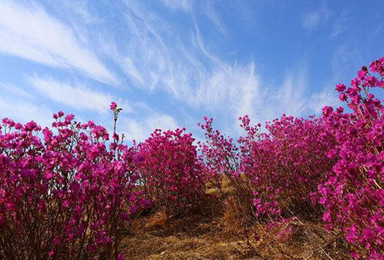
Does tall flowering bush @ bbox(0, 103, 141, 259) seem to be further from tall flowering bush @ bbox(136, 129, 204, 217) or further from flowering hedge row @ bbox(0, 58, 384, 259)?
tall flowering bush @ bbox(136, 129, 204, 217)

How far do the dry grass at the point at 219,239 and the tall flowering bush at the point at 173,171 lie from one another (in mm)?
342

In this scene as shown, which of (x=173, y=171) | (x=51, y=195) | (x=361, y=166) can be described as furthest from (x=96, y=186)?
(x=173, y=171)

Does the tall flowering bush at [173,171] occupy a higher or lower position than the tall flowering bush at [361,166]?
higher

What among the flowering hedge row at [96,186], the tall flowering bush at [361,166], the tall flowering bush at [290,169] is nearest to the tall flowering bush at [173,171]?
the tall flowering bush at [290,169]

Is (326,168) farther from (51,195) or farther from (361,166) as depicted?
(51,195)

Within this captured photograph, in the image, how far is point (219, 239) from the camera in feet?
19.4

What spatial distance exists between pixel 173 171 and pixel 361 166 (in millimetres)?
5021

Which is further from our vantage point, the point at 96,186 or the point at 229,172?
the point at 229,172

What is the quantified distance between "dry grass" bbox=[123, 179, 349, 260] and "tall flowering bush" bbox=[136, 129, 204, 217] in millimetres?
342

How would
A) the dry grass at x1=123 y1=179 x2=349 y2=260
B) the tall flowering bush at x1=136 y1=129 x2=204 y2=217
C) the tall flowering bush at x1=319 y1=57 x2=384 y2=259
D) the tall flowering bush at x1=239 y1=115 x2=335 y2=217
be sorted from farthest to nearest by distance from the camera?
the tall flowering bush at x1=136 y1=129 x2=204 y2=217
the tall flowering bush at x1=239 y1=115 x2=335 y2=217
the dry grass at x1=123 y1=179 x2=349 y2=260
the tall flowering bush at x1=319 y1=57 x2=384 y2=259

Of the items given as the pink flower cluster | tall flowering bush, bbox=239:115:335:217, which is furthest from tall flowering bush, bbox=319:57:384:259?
tall flowering bush, bbox=239:115:335:217

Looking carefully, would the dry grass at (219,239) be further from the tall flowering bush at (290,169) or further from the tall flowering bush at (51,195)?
the tall flowering bush at (51,195)

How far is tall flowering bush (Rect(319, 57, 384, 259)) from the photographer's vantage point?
293 centimetres

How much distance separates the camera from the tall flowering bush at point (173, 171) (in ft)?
24.7
